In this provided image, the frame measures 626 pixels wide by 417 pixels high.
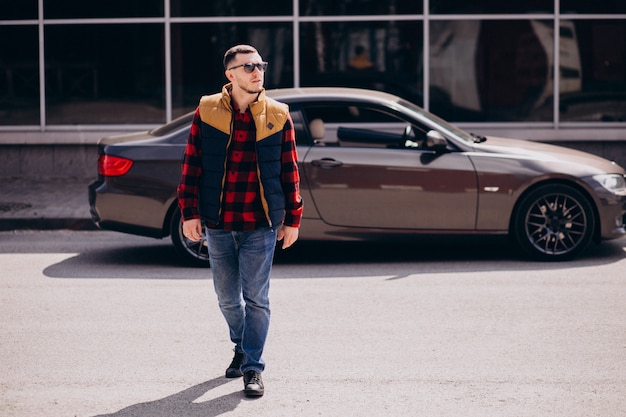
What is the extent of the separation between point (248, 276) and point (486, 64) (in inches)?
414

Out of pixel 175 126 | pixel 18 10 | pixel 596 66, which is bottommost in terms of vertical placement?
pixel 175 126

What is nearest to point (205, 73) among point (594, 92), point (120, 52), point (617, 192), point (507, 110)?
point (120, 52)

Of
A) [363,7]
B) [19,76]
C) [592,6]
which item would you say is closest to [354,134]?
[363,7]

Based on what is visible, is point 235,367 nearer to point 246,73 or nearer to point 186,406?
point 186,406

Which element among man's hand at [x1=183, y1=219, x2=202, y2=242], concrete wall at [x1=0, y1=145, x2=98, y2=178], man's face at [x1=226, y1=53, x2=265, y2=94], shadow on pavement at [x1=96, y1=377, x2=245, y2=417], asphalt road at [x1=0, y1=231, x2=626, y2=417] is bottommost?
shadow on pavement at [x1=96, y1=377, x2=245, y2=417]

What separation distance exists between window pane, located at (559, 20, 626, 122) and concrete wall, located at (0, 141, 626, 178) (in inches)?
262

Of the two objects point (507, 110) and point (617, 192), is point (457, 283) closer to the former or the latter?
point (617, 192)

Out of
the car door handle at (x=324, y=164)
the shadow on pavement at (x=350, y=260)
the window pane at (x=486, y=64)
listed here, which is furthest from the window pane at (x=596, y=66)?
the car door handle at (x=324, y=164)

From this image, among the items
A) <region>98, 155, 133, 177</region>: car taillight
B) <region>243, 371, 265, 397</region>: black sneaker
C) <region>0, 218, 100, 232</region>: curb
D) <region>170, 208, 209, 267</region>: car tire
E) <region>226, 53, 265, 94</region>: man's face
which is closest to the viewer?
<region>226, 53, 265, 94</region>: man's face

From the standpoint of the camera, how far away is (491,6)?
15586mm

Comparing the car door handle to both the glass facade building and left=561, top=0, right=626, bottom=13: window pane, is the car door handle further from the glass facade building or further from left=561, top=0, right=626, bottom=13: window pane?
left=561, top=0, right=626, bottom=13: window pane

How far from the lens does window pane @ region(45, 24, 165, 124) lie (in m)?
15.8

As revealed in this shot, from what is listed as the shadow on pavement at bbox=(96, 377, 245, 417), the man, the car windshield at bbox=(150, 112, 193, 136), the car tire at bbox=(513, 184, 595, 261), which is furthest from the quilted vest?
the car tire at bbox=(513, 184, 595, 261)

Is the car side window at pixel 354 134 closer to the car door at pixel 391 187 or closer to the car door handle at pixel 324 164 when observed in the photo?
the car door at pixel 391 187
